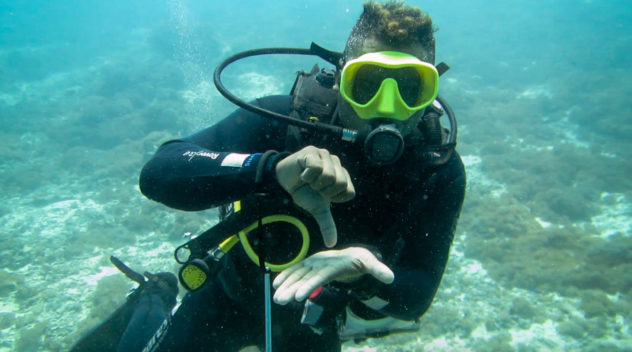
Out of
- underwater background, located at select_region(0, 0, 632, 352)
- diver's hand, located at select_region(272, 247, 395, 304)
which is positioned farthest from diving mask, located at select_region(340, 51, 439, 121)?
underwater background, located at select_region(0, 0, 632, 352)

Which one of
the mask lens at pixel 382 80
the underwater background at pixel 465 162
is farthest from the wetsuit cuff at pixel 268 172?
the underwater background at pixel 465 162

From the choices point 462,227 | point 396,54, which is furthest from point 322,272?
point 462,227

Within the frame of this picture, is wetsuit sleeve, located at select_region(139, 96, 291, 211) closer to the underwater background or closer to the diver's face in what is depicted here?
the diver's face

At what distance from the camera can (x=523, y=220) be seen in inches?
425

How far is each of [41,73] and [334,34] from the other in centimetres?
2630

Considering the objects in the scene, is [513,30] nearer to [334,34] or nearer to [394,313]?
[334,34]

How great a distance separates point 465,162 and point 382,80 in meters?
13.7

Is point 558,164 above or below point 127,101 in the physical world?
below

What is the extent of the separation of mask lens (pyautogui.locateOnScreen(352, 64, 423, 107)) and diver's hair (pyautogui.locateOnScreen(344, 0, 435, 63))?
0.58ft

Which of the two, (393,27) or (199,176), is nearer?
(199,176)

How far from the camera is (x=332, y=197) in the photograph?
1.47m

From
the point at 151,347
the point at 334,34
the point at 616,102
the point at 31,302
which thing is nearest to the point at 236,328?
the point at 151,347

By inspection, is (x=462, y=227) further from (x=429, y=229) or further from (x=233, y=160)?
(x=233, y=160)

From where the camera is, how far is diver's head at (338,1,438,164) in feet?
6.68
